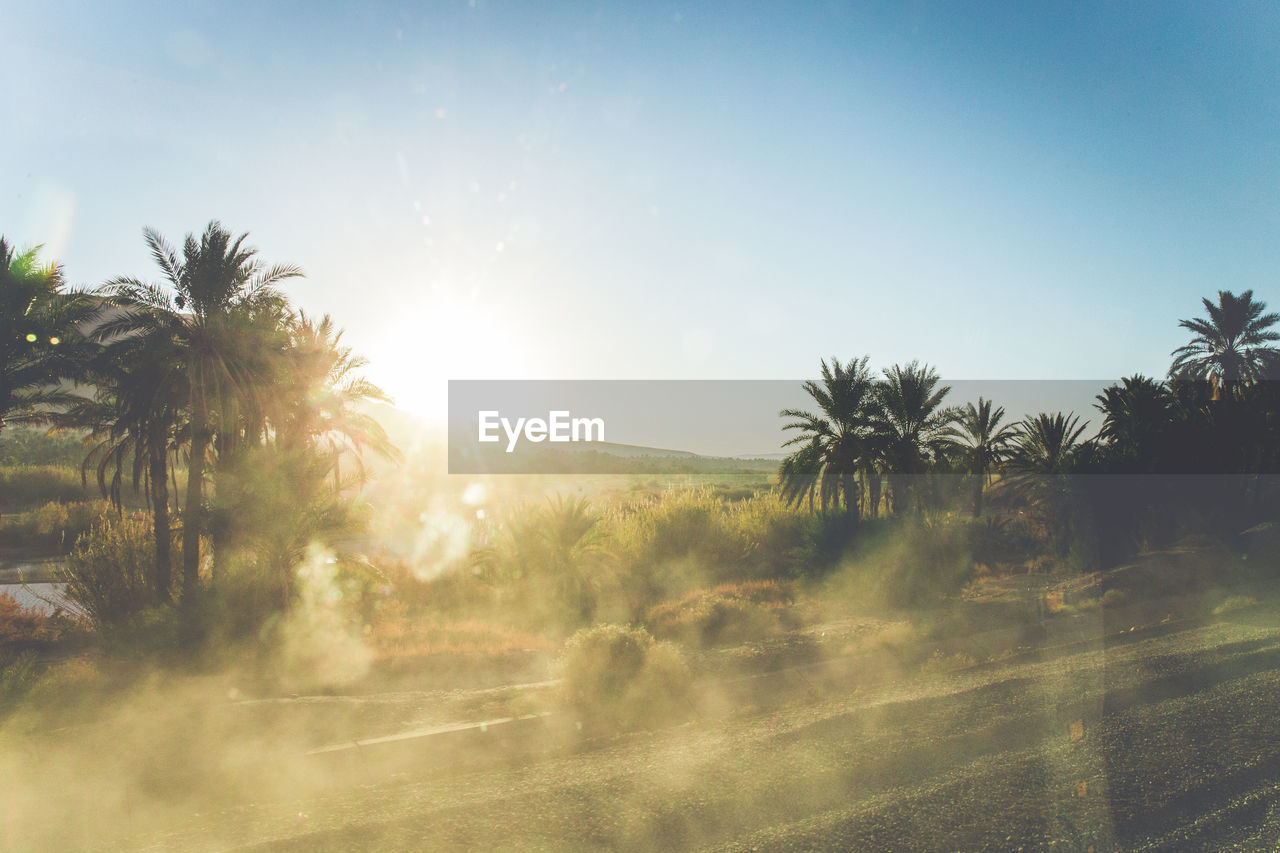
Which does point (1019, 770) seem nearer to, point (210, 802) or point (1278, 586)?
point (210, 802)

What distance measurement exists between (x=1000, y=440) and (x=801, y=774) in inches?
1031

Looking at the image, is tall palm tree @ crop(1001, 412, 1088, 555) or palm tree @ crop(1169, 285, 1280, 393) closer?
tall palm tree @ crop(1001, 412, 1088, 555)

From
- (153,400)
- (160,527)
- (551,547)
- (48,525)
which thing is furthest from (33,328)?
(48,525)

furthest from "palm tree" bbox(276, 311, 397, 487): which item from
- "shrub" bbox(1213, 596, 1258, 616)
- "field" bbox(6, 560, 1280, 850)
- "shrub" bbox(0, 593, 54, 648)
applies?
"shrub" bbox(1213, 596, 1258, 616)

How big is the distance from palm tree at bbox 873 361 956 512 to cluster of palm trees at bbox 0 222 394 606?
17.5m

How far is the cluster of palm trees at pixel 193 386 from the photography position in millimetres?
14578

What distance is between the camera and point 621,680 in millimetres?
8227

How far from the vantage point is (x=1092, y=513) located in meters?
19.5

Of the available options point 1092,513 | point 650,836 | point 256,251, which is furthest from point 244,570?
point 1092,513

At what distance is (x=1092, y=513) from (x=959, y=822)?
18.7 m

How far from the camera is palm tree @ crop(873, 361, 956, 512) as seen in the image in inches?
945

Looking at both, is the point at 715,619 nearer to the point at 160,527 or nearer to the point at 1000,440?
the point at 160,527

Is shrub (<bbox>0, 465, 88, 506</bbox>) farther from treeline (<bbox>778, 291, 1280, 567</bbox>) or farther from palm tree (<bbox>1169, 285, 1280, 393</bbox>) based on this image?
palm tree (<bbox>1169, 285, 1280, 393</bbox>)

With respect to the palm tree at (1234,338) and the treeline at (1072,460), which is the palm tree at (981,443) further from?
the palm tree at (1234,338)
